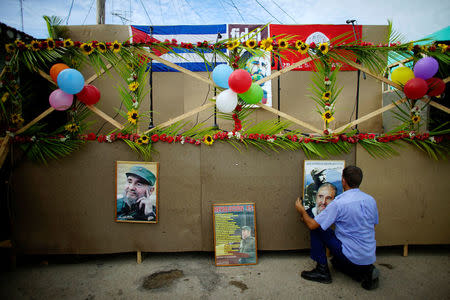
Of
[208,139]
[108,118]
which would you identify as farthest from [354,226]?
[108,118]

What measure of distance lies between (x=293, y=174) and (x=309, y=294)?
1354 mm

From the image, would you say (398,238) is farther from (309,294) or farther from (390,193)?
(309,294)

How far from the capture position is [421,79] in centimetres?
288

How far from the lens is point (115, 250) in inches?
120

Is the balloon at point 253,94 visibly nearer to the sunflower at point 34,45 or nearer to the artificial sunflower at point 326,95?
the artificial sunflower at point 326,95

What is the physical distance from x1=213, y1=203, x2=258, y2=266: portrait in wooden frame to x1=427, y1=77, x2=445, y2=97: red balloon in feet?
9.01

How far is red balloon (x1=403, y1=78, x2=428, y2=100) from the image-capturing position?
285 centimetres

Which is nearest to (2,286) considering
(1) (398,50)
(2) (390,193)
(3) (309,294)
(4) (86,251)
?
(4) (86,251)

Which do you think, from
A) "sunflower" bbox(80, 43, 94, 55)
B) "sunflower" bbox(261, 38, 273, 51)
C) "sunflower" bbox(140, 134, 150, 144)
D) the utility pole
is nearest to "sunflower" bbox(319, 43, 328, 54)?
"sunflower" bbox(261, 38, 273, 51)

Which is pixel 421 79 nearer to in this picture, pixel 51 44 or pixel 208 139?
pixel 208 139

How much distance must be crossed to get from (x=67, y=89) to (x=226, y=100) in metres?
1.88

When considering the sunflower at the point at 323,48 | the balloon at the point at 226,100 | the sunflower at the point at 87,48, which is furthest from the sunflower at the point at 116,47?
the sunflower at the point at 323,48

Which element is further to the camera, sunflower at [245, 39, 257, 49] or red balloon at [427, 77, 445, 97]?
red balloon at [427, 77, 445, 97]

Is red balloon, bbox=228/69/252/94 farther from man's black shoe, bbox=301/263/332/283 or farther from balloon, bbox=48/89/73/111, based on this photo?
man's black shoe, bbox=301/263/332/283
